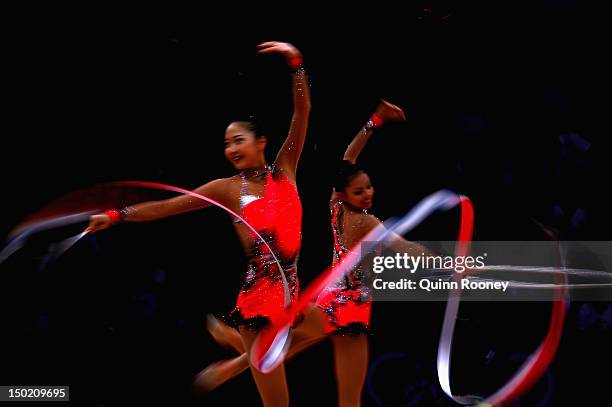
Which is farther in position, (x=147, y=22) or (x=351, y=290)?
(x=147, y=22)

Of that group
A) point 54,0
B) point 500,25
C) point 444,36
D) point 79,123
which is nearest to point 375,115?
point 444,36

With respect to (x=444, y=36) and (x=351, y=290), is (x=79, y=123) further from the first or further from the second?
(x=444, y=36)

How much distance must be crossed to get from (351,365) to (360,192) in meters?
0.83

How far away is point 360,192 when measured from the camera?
133 inches

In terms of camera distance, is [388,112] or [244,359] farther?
[388,112]

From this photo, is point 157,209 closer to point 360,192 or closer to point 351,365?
point 360,192

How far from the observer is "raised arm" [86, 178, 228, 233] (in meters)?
3.35

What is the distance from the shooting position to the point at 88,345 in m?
3.61

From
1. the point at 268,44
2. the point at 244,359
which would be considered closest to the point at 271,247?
the point at 244,359

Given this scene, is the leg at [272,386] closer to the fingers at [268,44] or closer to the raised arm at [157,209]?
the raised arm at [157,209]

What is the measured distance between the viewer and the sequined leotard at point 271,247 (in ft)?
10.6

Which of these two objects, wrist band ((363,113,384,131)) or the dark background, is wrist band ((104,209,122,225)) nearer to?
the dark background

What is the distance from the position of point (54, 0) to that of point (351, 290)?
221cm

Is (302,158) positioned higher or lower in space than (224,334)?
higher
